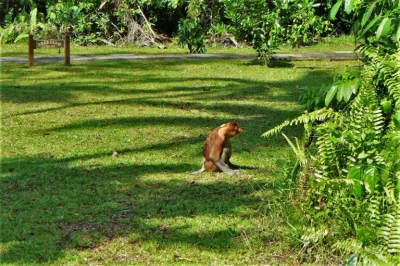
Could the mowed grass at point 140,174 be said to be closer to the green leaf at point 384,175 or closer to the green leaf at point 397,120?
the green leaf at point 384,175

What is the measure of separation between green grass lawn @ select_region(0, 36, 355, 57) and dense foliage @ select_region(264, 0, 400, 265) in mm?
15239

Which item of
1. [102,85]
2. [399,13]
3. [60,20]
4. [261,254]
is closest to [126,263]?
[261,254]

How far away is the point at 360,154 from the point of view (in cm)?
566

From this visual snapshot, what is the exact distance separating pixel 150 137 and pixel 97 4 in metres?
15.3

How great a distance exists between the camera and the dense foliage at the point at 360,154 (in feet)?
17.6

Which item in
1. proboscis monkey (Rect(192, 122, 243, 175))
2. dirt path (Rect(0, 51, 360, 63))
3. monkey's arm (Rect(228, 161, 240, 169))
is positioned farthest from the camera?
dirt path (Rect(0, 51, 360, 63))

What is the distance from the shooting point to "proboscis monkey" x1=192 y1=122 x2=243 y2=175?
27.4ft

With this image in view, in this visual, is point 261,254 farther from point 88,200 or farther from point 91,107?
point 91,107

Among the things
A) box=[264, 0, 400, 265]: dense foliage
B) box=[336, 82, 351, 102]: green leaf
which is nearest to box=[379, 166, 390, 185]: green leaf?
box=[264, 0, 400, 265]: dense foliage

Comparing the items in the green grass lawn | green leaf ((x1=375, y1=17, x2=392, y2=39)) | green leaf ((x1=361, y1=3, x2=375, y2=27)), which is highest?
green leaf ((x1=361, y1=3, x2=375, y2=27))

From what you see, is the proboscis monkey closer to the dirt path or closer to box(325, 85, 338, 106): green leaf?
box(325, 85, 338, 106): green leaf

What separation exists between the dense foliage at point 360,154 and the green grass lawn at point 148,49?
15.2m

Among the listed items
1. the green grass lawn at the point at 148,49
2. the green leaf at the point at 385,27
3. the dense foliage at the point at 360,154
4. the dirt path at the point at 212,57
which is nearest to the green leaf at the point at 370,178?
the dense foliage at the point at 360,154

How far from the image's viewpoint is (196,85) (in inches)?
621
